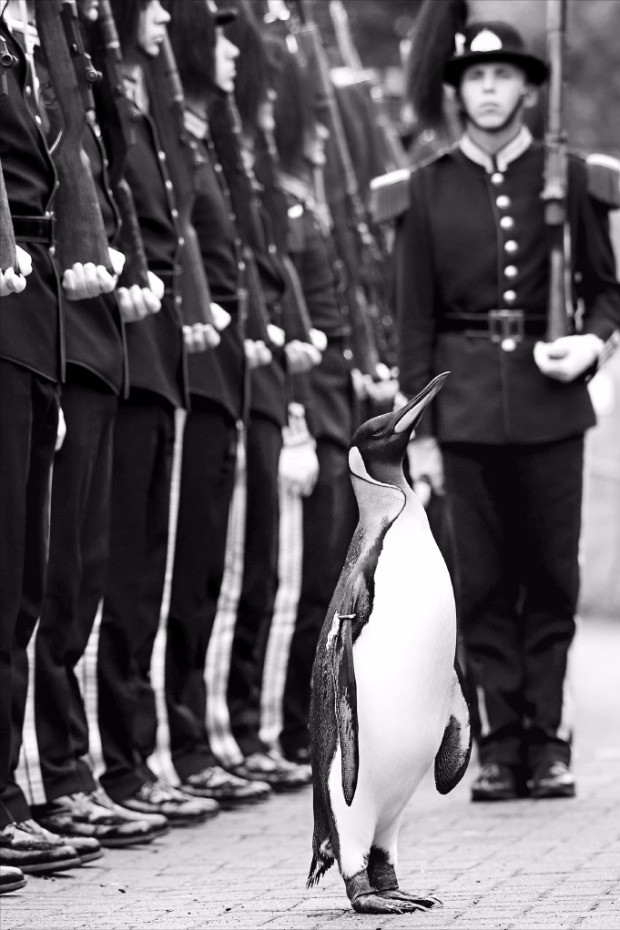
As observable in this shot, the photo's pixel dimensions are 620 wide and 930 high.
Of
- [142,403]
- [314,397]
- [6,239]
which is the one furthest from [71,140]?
[314,397]

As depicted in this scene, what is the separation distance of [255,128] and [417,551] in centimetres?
345

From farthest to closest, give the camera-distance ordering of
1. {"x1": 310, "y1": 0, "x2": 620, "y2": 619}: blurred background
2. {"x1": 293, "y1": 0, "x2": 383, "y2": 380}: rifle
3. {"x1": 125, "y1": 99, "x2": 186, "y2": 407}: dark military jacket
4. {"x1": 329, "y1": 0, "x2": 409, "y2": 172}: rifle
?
{"x1": 329, "y1": 0, "x2": 409, "y2": 172}: rifle, {"x1": 293, "y1": 0, "x2": 383, "y2": 380}: rifle, {"x1": 310, "y1": 0, "x2": 620, "y2": 619}: blurred background, {"x1": 125, "y1": 99, "x2": 186, "y2": 407}: dark military jacket

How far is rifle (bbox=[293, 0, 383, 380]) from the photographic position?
816 centimetres

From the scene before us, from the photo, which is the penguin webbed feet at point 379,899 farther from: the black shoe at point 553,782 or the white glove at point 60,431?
the black shoe at point 553,782

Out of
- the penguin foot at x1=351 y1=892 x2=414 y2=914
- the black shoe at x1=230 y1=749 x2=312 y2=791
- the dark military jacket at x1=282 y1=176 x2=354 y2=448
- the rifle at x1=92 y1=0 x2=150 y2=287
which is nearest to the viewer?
the penguin foot at x1=351 y1=892 x2=414 y2=914

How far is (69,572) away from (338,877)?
40.3 inches

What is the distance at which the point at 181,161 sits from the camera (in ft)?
19.0

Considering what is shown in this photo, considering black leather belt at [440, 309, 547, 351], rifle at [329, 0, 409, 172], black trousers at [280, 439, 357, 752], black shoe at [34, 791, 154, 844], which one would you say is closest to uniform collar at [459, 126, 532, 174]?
black leather belt at [440, 309, 547, 351]

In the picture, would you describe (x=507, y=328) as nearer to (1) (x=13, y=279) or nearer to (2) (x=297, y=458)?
(2) (x=297, y=458)

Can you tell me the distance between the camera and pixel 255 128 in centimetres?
699

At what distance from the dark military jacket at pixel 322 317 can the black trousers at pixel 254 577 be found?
76cm

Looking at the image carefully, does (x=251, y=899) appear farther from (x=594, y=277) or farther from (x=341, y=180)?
(x=341, y=180)

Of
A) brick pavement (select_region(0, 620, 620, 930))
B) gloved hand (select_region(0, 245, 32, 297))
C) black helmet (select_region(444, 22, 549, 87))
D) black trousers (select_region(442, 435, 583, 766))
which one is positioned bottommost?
brick pavement (select_region(0, 620, 620, 930))

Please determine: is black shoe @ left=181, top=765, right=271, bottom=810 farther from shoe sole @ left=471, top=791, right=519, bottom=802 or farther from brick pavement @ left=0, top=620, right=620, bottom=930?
shoe sole @ left=471, top=791, right=519, bottom=802
